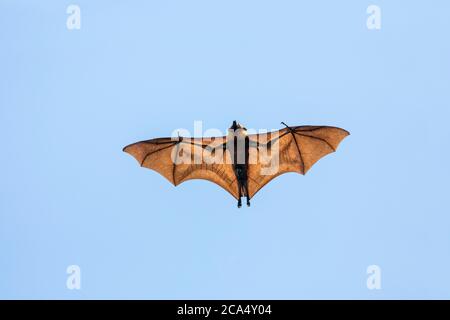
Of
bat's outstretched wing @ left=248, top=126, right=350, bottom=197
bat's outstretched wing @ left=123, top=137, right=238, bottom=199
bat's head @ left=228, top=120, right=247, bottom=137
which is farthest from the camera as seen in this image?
bat's outstretched wing @ left=123, top=137, right=238, bottom=199

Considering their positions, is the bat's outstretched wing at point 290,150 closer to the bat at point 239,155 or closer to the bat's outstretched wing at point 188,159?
the bat at point 239,155

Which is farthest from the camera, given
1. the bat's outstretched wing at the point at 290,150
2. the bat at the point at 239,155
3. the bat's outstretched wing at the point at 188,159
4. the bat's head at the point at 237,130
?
the bat's outstretched wing at the point at 188,159

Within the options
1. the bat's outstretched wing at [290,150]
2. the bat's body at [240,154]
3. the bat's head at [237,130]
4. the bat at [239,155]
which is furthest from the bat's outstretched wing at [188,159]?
the bat's outstretched wing at [290,150]

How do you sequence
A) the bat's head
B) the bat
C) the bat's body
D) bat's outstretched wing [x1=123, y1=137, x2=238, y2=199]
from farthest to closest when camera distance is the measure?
bat's outstretched wing [x1=123, y1=137, x2=238, y2=199]
the bat
the bat's body
the bat's head

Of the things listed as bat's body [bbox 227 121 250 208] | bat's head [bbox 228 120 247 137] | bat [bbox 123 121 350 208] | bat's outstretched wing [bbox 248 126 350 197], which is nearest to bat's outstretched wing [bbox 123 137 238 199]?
bat [bbox 123 121 350 208]

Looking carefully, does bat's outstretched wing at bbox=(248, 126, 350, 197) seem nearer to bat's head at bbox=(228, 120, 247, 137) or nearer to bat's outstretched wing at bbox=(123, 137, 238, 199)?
bat's head at bbox=(228, 120, 247, 137)
